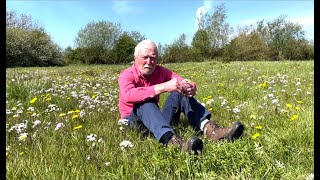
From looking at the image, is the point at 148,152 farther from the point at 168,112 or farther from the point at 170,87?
the point at 168,112

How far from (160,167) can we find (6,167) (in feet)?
4.97

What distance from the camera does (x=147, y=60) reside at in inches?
185

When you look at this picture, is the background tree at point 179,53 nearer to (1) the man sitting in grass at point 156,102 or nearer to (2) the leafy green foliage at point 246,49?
(2) the leafy green foliage at point 246,49

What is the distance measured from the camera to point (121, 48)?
5791 cm

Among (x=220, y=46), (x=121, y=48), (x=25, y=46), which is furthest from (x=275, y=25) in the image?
(x=25, y=46)

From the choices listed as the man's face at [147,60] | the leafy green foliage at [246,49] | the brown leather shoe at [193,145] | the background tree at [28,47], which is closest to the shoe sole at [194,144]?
the brown leather shoe at [193,145]

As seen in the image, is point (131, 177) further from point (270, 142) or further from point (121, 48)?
point (121, 48)

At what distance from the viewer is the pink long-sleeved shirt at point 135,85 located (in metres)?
4.41

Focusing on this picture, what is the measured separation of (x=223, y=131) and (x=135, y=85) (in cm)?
145

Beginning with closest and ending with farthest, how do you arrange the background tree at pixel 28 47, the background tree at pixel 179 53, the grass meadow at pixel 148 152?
the grass meadow at pixel 148 152, the background tree at pixel 28 47, the background tree at pixel 179 53

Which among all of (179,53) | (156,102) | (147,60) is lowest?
(179,53)

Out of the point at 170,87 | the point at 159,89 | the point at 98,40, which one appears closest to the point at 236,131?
the point at 170,87
